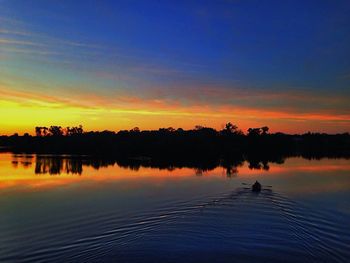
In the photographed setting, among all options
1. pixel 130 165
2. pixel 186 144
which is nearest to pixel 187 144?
pixel 186 144

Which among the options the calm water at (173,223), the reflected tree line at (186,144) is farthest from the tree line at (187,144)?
the calm water at (173,223)

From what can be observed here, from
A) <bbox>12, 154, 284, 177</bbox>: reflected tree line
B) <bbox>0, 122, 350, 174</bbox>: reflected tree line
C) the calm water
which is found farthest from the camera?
<bbox>0, 122, 350, 174</bbox>: reflected tree line

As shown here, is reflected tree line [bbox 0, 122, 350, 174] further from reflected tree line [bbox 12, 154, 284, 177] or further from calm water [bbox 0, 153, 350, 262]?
calm water [bbox 0, 153, 350, 262]

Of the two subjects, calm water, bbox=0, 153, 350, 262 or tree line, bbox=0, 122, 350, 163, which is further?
tree line, bbox=0, 122, 350, 163

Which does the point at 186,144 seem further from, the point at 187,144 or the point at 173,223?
the point at 173,223

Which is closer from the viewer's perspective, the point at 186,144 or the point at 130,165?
the point at 130,165

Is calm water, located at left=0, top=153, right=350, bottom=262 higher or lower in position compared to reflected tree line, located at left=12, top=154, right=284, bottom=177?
lower

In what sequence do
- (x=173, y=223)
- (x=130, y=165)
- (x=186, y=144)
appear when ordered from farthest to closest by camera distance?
(x=186, y=144) → (x=130, y=165) → (x=173, y=223)

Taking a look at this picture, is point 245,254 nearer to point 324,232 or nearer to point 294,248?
point 294,248

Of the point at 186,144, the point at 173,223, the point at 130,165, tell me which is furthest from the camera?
the point at 186,144

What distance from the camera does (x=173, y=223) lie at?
21.8 metres

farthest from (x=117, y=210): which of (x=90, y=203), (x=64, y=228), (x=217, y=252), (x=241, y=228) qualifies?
(x=217, y=252)

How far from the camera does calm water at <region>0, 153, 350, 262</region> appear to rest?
Result: 16.4m

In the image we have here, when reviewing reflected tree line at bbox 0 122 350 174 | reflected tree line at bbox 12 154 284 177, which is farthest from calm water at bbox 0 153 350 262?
reflected tree line at bbox 0 122 350 174
